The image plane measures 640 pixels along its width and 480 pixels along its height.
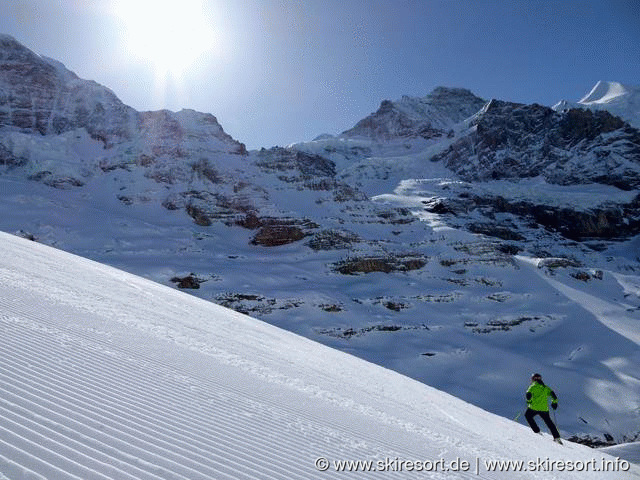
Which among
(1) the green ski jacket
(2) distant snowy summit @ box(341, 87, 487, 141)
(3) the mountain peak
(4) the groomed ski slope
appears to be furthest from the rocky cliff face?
(4) the groomed ski slope

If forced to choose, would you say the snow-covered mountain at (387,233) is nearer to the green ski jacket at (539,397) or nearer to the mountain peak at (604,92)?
the green ski jacket at (539,397)

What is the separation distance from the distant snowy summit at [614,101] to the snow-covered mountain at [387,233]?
150ft

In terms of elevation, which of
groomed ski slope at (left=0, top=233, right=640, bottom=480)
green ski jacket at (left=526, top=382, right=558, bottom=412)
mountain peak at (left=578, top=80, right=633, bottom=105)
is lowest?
groomed ski slope at (left=0, top=233, right=640, bottom=480)

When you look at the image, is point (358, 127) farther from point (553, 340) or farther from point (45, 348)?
point (45, 348)

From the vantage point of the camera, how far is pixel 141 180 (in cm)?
7062

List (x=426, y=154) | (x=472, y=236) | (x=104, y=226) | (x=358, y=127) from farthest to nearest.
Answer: (x=358, y=127)
(x=426, y=154)
(x=472, y=236)
(x=104, y=226)

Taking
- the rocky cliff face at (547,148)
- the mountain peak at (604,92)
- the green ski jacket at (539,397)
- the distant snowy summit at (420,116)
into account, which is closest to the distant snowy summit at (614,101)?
the mountain peak at (604,92)

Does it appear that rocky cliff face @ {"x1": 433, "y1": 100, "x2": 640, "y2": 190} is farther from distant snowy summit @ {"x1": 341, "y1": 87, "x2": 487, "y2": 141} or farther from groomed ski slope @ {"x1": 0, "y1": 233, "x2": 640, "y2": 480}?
groomed ski slope @ {"x1": 0, "y1": 233, "x2": 640, "y2": 480}

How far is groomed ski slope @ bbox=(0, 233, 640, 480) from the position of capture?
4.10 m

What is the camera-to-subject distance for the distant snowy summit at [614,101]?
152 m

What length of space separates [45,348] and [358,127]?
178 m

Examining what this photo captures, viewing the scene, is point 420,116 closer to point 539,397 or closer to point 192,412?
point 539,397

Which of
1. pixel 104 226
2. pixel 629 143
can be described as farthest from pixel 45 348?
pixel 629 143

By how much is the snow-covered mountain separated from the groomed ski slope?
20.7 meters
